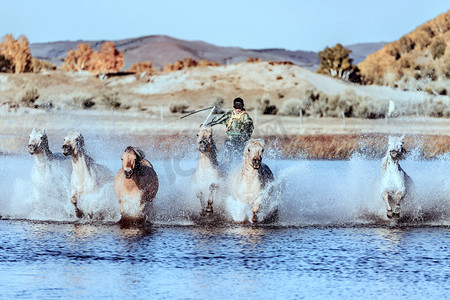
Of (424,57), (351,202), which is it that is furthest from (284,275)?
(424,57)

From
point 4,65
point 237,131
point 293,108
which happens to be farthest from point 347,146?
point 4,65

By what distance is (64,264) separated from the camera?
11.5 m

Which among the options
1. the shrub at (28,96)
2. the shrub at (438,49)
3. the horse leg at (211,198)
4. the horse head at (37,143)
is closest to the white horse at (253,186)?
the horse leg at (211,198)

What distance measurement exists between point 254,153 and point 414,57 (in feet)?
221

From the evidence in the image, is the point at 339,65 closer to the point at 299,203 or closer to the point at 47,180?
the point at 299,203

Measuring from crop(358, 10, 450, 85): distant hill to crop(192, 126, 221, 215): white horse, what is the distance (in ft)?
165

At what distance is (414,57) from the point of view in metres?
79.3

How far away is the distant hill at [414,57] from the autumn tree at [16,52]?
92.3 ft

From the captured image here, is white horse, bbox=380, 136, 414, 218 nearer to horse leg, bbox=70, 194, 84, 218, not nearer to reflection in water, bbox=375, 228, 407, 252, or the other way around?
reflection in water, bbox=375, 228, 407, 252

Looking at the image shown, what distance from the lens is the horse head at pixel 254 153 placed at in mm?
14164

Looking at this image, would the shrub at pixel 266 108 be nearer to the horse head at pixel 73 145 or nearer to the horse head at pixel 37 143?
the horse head at pixel 37 143

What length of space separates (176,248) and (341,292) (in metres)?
3.12

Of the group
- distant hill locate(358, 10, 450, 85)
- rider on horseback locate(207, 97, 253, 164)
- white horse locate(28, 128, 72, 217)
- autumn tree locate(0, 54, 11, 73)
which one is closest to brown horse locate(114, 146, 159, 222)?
white horse locate(28, 128, 72, 217)

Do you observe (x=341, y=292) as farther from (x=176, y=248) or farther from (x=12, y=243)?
(x=12, y=243)
